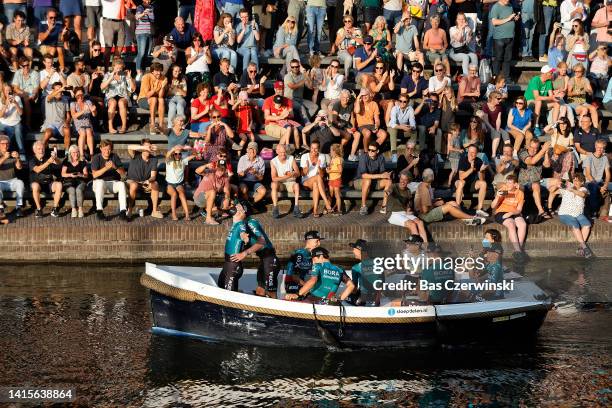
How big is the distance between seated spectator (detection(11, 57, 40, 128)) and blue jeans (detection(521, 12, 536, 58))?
1021cm

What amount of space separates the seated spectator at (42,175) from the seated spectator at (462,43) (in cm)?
845

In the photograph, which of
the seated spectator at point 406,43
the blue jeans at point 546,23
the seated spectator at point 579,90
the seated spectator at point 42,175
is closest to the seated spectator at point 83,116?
the seated spectator at point 42,175

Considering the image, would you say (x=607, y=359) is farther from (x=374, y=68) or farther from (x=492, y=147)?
(x=374, y=68)

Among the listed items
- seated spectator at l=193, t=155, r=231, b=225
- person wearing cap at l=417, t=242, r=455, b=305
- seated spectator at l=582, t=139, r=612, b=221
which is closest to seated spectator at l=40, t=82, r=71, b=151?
seated spectator at l=193, t=155, r=231, b=225

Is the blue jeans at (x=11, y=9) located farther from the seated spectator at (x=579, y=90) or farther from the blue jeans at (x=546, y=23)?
the seated spectator at (x=579, y=90)

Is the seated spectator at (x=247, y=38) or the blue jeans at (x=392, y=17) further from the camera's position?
the blue jeans at (x=392, y=17)

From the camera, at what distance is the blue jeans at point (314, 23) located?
24875 millimetres

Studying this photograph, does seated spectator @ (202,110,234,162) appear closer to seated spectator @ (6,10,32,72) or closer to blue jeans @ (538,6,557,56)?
seated spectator @ (6,10,32,72)

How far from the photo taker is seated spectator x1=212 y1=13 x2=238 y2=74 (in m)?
24.0

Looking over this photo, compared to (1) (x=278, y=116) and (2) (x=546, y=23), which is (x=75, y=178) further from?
(2) (x=546, y=23)

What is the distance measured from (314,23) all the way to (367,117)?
9.26ft

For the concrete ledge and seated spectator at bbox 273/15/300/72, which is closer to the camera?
the concrete ledge

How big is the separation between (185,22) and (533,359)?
11.5 metres

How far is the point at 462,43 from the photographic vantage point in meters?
25.2
